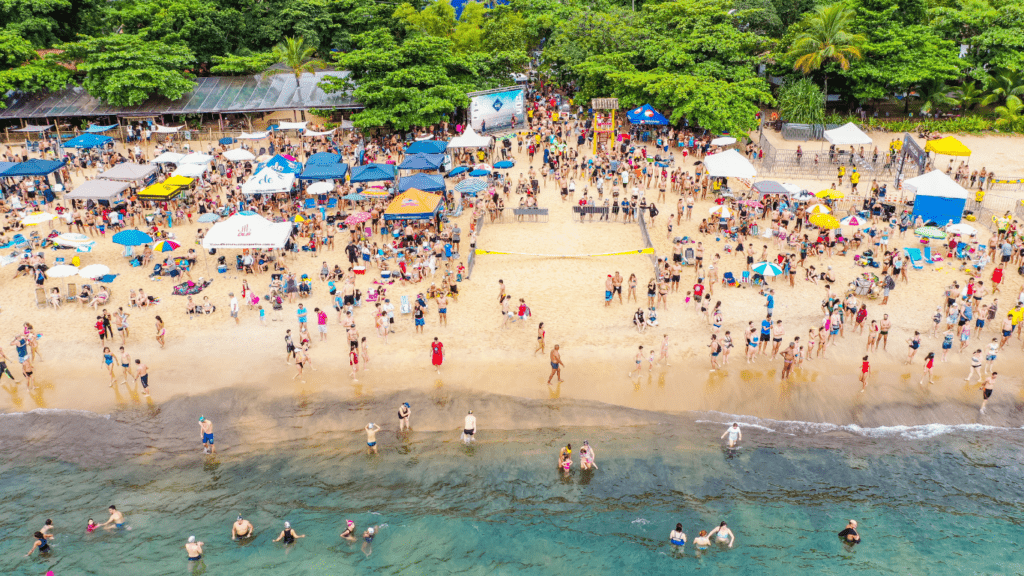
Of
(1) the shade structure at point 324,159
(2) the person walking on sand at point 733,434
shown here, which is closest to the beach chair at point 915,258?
(2) the person walking on sand at point 733,434

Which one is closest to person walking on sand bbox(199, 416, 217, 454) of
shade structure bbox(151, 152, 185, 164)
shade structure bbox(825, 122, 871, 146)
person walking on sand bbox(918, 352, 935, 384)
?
person walking on sand bbox(918, 352, 935, 384)

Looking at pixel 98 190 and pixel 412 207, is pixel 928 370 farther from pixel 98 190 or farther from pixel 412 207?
pixel 98 190

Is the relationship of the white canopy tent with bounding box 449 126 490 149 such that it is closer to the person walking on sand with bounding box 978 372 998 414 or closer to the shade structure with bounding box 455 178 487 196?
the shade structure with bounding box 455 178 487 196

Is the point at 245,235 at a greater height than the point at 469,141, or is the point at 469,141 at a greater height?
the point at 469,141

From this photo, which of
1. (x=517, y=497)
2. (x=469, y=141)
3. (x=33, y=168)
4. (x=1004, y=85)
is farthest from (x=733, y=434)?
(x=1004, y=85)

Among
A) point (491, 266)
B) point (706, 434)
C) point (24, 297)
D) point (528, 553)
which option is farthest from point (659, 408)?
point (24, 297)

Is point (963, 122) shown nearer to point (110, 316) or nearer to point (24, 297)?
point (110, 316)

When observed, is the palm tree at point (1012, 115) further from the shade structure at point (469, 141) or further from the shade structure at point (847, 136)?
the shade structure at point (469, 141)
